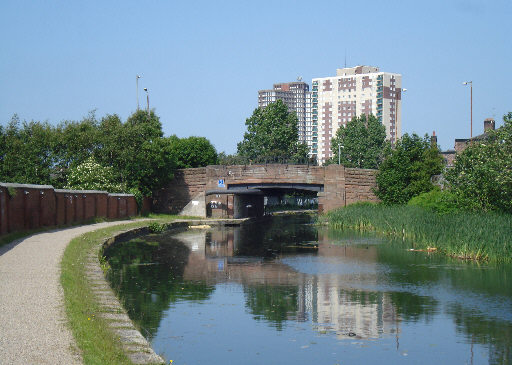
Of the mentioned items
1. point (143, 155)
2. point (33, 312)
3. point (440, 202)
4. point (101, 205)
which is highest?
point (143, 155)

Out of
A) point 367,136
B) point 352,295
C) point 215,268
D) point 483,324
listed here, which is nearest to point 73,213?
point 215,268

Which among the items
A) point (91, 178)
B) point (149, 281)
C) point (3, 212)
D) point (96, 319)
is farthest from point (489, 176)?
point (91, 178)

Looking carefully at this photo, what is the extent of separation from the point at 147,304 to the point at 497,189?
2453 centimetres

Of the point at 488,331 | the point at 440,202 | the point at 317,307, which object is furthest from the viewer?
the point at 440,202

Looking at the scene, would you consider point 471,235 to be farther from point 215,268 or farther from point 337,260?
point 215,268

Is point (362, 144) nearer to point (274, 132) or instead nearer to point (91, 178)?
point (274, 132)

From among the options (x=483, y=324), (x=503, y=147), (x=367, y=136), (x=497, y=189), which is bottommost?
(x=483, y=324)

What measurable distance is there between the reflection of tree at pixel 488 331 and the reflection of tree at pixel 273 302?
12.8 feet

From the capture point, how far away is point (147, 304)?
16.5m

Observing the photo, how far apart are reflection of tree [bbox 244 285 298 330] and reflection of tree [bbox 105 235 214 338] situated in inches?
53.4

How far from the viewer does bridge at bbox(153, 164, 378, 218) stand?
216 ft

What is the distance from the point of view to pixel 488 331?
45.4ft

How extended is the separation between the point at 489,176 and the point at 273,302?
22277 mm

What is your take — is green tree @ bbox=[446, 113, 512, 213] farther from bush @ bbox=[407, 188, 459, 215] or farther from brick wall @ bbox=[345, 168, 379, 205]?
brick wall @ bbox=[345, 168, 379, 205]
